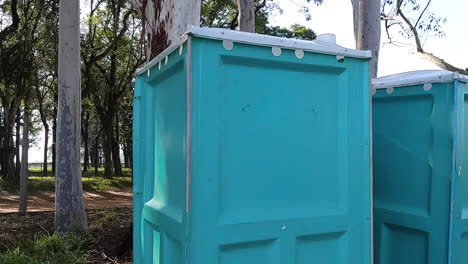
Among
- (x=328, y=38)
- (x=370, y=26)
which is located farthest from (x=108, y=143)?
(x=328, y=38)

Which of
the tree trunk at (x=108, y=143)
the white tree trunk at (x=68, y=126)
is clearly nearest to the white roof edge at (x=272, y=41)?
the white tree trunk at (x=68, y=126)

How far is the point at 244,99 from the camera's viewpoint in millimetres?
2047

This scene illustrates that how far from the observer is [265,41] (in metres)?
2.06

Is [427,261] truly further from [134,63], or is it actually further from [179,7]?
[134,63]

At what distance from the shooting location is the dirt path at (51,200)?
13176 mm

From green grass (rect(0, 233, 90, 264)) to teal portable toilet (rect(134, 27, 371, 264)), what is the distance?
404 centimetres

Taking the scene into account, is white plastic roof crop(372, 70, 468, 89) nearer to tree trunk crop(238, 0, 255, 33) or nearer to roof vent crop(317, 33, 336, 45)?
roof vent crop(317, 33, 336, 45)

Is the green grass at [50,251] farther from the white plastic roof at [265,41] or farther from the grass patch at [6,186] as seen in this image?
the grass patch at [6,186]

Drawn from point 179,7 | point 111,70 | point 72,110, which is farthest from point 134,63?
point 179,7

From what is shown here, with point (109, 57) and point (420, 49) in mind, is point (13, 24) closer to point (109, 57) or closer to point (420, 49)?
point (109, 57)

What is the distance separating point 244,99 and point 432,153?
1280 mm

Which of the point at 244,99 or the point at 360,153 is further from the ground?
the point at 244,99

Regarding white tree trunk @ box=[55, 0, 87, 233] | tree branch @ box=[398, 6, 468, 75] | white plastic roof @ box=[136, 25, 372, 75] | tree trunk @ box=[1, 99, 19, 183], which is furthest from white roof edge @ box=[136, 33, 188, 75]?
tree trunk @ box=[1, 99, 19, 183]

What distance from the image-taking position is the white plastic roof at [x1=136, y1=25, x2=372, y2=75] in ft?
6.40
